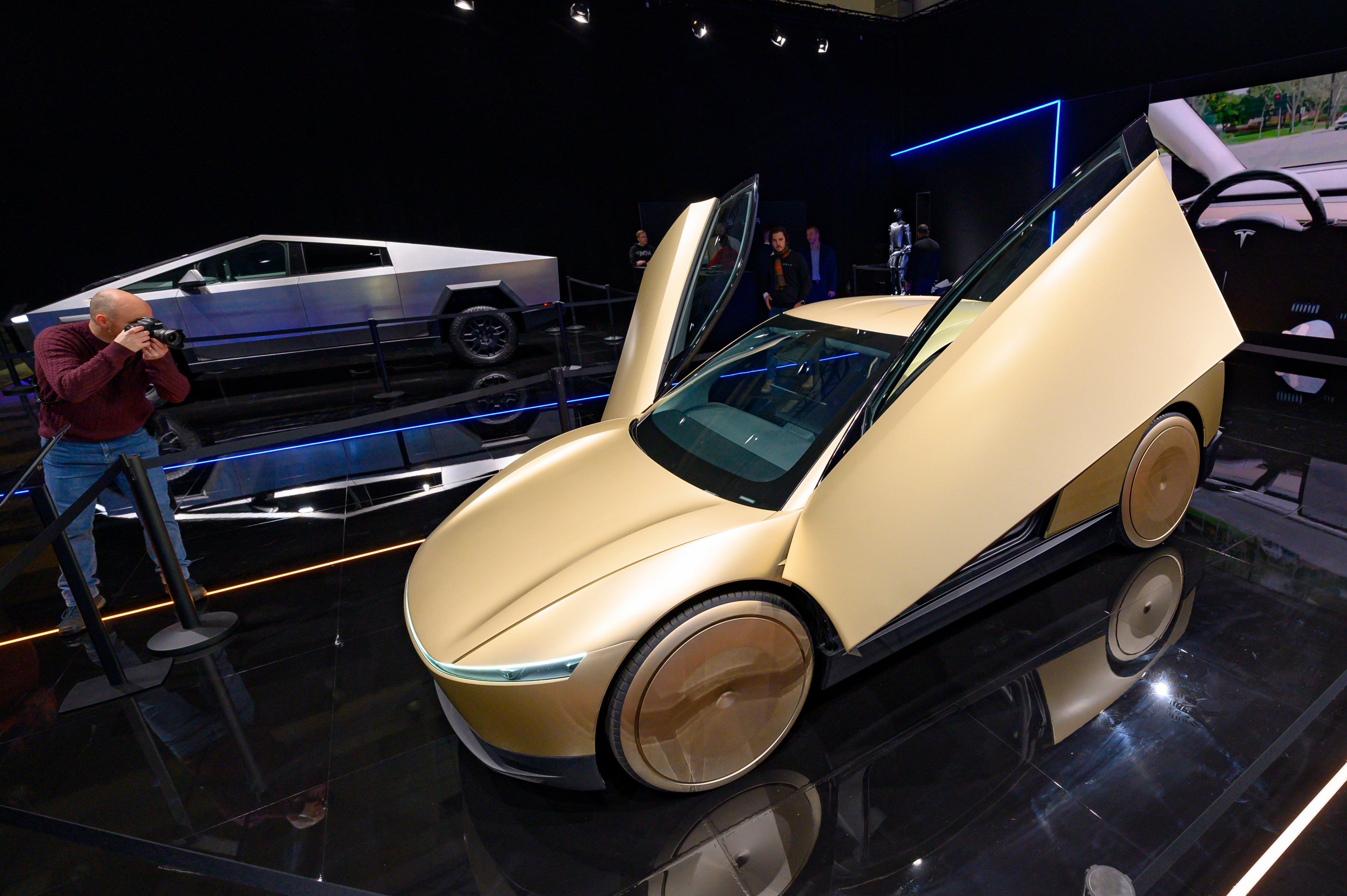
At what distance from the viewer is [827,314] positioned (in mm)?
2684

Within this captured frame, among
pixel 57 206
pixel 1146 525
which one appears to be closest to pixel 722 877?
pixel 1146 525

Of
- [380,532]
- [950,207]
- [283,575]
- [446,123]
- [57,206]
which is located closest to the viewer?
[283,575]

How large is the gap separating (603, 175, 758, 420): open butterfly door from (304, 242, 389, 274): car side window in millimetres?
5031

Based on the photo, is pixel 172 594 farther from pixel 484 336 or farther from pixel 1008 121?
pixel 1008 121

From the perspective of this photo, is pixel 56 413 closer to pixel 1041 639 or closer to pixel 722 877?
pixel 722 877

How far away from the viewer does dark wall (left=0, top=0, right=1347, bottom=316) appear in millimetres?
6480

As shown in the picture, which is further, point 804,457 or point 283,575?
point 283,575

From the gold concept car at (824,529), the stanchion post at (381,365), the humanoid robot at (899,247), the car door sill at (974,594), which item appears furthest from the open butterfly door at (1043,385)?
the humanoid robot at (899,247)

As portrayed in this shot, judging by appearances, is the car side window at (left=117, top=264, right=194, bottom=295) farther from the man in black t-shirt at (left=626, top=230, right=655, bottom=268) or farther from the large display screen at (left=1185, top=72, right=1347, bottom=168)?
the large display screen at (left=1185, top=72, right=1347, bottom=168)

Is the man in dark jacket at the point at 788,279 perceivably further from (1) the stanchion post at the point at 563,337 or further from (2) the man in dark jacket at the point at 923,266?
(2) the man in dark jacket at the point at 923,266

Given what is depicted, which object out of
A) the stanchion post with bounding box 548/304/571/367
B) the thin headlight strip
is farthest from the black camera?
the stanchion post with bounding box 548/304/571/367

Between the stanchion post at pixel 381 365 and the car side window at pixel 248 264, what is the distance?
Result: 100cm

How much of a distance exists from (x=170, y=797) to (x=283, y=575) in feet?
4.44

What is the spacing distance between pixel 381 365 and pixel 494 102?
407 centimetres
